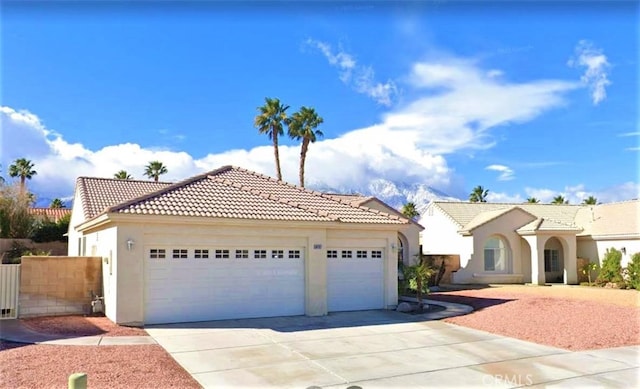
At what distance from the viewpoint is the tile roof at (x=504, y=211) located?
3150cm

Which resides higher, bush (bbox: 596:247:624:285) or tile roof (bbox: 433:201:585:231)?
tile roof (bbox: 433:201:585:231)

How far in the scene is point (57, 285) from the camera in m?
16.0

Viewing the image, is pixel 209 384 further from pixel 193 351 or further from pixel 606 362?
pixel 606 362

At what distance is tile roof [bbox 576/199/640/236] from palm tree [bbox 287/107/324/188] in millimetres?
21710

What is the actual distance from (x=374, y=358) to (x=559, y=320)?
7496 mm

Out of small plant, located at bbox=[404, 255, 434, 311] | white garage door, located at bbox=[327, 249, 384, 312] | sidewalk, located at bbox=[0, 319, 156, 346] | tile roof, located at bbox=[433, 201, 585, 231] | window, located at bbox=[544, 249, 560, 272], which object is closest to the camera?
sidewalk, located at bbox=[0, 319, 156, 346]

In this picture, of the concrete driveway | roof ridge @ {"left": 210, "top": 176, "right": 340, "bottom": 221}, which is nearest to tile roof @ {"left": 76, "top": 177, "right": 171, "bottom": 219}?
roof ridge @ {"left": 210, "top": 176, "right": 340, "bottom": 221}

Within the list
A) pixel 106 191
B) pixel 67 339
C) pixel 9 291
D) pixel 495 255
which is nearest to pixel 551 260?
pixel 495 255

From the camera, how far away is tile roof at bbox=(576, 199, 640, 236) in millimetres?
29592

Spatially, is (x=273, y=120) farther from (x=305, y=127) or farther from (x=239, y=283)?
(x=239, y=283)

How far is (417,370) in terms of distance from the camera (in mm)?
9867

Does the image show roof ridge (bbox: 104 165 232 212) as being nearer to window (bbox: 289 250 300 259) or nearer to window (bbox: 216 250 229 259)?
window (bbox: 216 250 229 259)

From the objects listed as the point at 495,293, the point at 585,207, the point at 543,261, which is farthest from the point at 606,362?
the point at 585,207

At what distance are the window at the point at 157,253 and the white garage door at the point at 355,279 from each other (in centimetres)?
554
